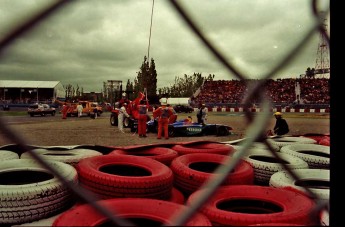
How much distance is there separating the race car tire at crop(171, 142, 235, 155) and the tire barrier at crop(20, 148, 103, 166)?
1057 mm

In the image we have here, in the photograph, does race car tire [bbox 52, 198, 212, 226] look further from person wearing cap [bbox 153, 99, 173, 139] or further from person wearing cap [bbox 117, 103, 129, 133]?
person wearing cap [bbox 117, 103, 129, 133]

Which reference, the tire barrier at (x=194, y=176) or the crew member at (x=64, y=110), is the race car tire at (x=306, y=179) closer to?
the tire barrier at (x=194, y=176)

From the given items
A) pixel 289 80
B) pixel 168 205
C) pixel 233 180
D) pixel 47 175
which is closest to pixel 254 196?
pixel 233 180

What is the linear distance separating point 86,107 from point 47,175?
23.7m

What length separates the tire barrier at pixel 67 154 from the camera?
3.50 m

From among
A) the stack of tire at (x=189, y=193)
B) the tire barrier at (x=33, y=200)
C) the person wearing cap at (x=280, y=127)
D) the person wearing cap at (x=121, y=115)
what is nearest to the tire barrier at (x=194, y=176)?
the stack of tire at (x=189, y=193)

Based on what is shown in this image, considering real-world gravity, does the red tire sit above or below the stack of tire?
below

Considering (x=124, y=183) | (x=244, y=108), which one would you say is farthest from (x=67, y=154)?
(x=244, y=108)

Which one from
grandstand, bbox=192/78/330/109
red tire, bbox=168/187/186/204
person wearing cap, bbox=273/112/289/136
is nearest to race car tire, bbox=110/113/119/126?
person wearing cap, bbox=273/112/289/136

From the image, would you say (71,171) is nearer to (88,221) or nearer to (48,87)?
(88,221)

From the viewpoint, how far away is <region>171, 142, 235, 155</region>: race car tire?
13.2ft

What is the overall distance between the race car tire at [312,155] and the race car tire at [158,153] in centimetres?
161

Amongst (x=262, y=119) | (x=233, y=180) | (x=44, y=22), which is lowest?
(x=233, y=180)
